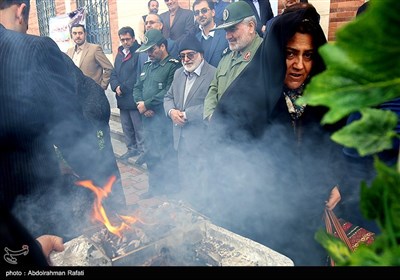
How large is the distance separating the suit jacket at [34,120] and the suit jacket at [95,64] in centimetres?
436

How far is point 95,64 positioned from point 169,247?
5.35 meters

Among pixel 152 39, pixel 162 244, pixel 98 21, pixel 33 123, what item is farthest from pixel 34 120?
pixel 98 21

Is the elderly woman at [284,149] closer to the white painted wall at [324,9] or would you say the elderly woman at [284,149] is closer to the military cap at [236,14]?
the military cap at [236,14]

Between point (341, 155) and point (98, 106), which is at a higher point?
point (98, 106)

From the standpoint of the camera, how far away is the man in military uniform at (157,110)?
4.86 m

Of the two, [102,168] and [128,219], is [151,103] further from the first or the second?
[128,219]

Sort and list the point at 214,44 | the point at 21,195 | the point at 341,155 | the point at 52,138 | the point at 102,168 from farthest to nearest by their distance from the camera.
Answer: the point at 214,44 → the point at 102,168 → the point at 341,155 → the point at 52,138 → the point at 21,195

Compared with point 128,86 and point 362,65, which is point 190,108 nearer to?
point 128,86

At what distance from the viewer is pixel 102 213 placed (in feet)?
Result: 7.93

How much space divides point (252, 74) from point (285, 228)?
1242mm

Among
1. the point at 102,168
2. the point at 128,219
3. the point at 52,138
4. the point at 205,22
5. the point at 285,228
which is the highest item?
the point at 205,22

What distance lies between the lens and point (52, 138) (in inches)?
91.6
